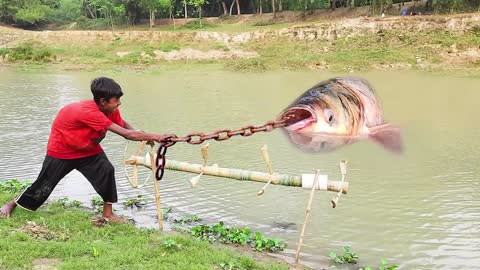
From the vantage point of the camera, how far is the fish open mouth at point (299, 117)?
4.91 meters

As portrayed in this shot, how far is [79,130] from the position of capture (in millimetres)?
4832

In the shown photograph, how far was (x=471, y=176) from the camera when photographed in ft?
25.4

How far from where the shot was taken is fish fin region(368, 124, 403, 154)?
563 cm


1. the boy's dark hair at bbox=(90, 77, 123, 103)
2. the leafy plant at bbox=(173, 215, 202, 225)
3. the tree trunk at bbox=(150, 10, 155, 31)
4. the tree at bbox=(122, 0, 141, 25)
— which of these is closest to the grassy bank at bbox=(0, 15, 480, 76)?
the tree trunk at bbox=(150, 10, 155, 31)

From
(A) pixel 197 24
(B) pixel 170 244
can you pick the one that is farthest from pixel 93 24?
(B) pixel 170 244

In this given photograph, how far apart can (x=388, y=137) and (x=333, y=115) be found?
1.56m

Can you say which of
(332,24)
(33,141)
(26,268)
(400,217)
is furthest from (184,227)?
(332,24)

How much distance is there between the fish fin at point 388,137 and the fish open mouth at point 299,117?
85 centimetres

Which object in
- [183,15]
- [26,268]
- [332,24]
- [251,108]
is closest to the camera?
[26,268]

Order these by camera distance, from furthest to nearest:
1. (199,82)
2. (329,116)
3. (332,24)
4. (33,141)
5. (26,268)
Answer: (332,24) < (199,82) < (33,141) < (329,116) < (26,268)

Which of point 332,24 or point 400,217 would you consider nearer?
point 400,217

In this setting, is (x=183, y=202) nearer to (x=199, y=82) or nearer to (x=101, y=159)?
(x=101, y=159)

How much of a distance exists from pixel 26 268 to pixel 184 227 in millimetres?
1895

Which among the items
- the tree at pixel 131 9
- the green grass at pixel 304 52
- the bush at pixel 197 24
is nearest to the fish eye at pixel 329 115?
the green grass at pixel 304 52
